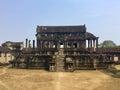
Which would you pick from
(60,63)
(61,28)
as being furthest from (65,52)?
(61,28)

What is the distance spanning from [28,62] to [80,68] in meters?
11.5

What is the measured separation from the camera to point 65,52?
1966 inches

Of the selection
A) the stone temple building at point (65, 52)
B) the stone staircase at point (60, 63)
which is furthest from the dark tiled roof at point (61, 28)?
the stone staircase at point (60, 63)

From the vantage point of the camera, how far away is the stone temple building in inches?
1601

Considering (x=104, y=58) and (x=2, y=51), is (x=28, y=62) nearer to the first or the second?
(x=104, y=58)

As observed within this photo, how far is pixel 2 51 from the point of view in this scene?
2552 inches

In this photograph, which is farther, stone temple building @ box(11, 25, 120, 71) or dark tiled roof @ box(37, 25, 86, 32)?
dark tiled roof @ box(37, 25, 86, 32)

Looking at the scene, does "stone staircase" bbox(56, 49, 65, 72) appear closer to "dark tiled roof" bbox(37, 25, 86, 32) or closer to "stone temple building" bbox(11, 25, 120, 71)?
"stone temple building" bbox(11, 25, 120, 71)

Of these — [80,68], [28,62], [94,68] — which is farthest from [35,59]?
[94,68]

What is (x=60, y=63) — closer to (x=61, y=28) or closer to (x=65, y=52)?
(x=65, y=52)

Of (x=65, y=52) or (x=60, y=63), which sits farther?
→ (x=65, y=52)

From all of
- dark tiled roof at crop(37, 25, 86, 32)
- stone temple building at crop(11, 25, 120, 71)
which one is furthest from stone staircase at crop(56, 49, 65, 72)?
dark tiled roof at crop(37, 25, 86, 32)

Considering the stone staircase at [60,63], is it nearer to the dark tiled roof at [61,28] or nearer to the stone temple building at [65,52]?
the stone temple building at [65,52]

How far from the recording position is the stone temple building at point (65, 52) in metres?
40.7
